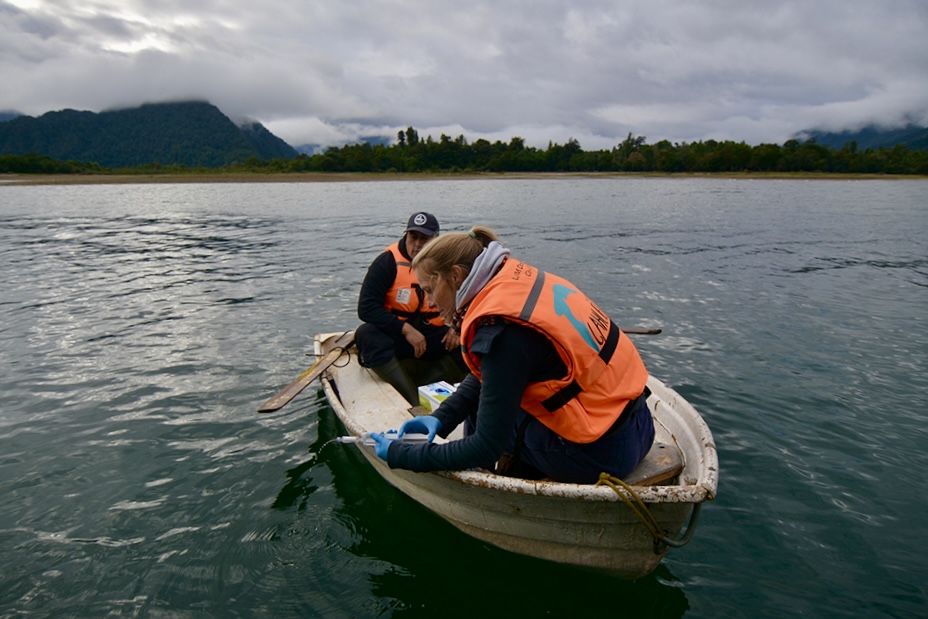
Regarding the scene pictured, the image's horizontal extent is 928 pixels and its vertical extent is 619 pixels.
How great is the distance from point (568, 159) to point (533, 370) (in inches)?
4958

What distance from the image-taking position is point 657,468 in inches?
144

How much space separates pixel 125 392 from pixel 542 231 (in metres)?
19.9

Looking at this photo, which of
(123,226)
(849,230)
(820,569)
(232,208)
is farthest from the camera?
(232,208)

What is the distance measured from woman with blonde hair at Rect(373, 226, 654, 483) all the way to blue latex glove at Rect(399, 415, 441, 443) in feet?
1.15

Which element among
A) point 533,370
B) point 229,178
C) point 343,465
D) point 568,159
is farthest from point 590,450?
point 568,159

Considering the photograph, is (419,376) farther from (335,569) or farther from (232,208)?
(232,208)

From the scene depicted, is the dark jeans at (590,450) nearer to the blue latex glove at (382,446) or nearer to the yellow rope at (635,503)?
the yellow rope at (635,503)

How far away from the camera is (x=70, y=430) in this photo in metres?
6.28

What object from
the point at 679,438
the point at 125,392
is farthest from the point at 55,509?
the point at 679,438

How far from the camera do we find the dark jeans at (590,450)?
3.37 meters

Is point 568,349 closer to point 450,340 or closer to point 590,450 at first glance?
point 590,450

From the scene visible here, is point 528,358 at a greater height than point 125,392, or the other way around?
point 528,358

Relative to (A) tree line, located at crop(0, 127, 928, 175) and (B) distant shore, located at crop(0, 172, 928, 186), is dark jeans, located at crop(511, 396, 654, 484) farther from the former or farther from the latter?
(A) tree line, located at crop(0, 127, 928, 175)

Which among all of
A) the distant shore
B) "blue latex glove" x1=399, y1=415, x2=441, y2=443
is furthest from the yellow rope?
the distant shore
